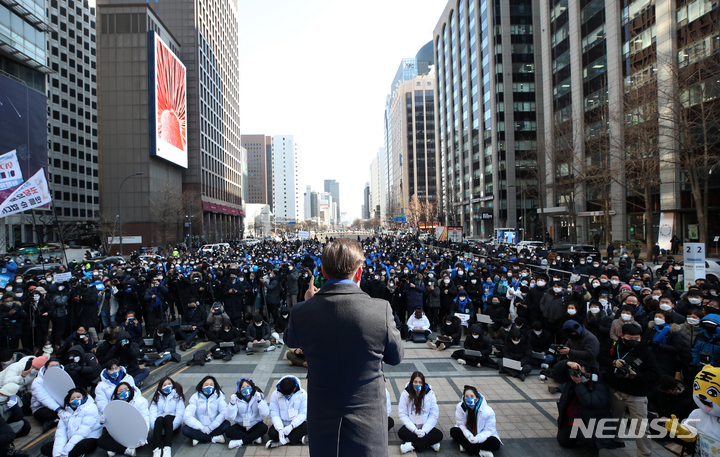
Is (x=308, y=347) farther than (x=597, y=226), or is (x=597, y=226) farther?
(x=597, y=226)

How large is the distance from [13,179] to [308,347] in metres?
19.8

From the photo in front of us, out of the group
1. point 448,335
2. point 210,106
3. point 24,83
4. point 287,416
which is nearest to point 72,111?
point 210,106

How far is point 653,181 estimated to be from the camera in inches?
1106

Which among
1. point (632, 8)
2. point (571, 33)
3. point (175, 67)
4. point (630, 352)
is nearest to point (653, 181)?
Result: point (632, 8)

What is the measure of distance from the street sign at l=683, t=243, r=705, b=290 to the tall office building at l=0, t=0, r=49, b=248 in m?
38.7

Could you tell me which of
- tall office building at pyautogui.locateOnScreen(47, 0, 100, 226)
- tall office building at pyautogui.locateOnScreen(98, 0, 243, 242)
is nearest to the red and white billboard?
tall office building at pyautogui.locateOnScreen(98, 0, 243, 242)

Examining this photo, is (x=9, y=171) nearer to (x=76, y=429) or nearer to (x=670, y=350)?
(x=76, y=429)

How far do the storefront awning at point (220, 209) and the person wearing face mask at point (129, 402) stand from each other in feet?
209

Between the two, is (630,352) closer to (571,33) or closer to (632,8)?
(632,8)

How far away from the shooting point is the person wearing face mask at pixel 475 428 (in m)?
5.59

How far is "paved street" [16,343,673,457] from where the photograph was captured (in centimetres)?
579

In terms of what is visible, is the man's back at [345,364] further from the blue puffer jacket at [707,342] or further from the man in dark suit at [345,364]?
the blue puffer jacket at [707,342]

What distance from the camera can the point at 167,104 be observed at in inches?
2185

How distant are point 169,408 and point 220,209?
7415cm
